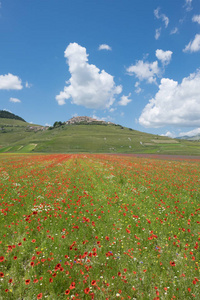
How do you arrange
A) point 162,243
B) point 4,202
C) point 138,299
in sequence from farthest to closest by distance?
point 4,202
point 162,243
point 138,299

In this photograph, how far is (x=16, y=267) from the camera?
186 inches

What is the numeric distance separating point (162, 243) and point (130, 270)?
2105 mm

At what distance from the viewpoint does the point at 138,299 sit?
13.1ft

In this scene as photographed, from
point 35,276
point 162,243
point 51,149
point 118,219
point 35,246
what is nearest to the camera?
point 35,276

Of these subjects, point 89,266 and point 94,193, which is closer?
point 89,266

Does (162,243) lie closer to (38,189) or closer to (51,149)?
(38,189)

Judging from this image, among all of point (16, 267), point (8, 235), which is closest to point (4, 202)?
point (8, 235)

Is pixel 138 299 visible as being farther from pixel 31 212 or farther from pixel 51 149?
pixel 51 149

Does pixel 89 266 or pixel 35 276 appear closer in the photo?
pixel 35 276

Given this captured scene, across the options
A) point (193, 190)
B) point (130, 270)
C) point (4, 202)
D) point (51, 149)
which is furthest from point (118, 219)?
point (51, 149)

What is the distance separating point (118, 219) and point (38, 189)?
7.57 metres

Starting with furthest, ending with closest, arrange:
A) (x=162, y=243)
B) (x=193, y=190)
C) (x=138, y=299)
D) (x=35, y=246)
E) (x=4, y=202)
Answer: (x=193, y=190) < (x=4, y=202) < (x=162, y=243) < (x=35, y=246) < (x=138, y=299)

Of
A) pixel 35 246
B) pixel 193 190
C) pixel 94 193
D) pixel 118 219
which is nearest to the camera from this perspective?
pixel 35 246

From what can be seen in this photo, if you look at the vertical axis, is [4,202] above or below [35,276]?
above
